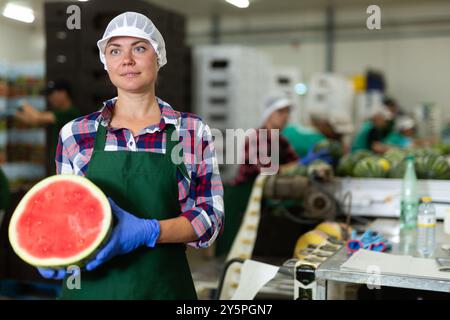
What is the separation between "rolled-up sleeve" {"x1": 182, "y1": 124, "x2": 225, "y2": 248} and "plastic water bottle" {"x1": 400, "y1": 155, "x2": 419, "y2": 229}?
140 centimetres

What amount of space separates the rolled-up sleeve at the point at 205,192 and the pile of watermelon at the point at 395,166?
1.97 meters

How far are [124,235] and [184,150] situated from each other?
29cm

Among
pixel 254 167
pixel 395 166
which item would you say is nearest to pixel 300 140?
pixel 254 167

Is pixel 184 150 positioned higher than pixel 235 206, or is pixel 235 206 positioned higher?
pixel 184 150

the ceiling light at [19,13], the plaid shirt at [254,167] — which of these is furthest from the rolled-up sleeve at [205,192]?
the plaid shirt at [254,167]

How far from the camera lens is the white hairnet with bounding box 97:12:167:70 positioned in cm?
146

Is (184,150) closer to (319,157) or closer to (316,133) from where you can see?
(319,157)

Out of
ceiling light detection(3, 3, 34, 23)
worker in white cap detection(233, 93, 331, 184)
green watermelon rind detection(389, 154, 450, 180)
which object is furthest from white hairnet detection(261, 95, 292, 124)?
ceiling light detection(3, 3, 34, 23)

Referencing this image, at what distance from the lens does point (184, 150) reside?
155 centimetres

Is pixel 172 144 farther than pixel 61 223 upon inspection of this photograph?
Yes

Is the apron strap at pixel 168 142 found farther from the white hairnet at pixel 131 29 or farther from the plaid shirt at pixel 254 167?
the plaid shirt at pixel 254 167

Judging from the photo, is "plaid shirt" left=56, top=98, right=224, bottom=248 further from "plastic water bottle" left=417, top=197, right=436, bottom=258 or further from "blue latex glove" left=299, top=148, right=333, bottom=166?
"blue latex glove" left=299, top=148, right=333, bottom=166

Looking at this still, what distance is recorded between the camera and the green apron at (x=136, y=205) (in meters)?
1.46

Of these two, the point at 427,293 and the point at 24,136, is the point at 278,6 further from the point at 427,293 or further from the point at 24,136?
the point at 427,293
